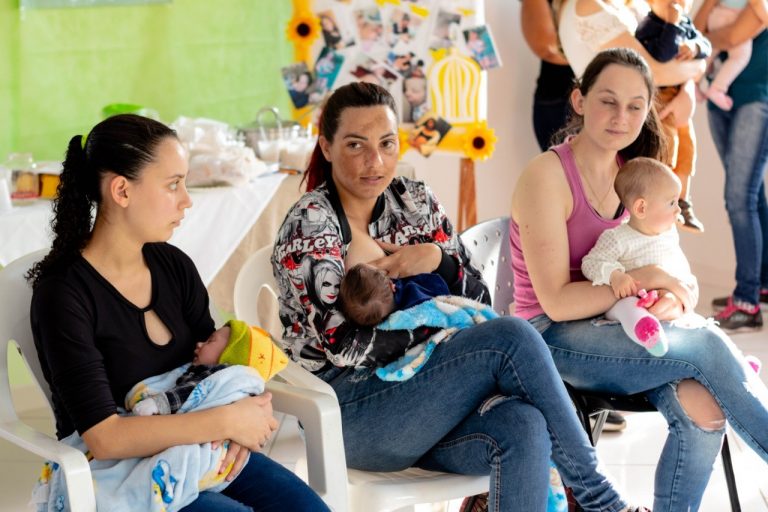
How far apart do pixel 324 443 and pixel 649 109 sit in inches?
43.6

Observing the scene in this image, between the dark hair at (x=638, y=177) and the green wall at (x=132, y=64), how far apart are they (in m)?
2.27

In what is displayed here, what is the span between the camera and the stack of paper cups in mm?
2740

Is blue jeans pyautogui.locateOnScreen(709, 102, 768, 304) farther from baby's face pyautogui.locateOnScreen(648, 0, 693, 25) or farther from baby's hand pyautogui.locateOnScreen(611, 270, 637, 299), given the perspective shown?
baby's hand pyautogui.locateOnScreen(611, 270, 637, 299)

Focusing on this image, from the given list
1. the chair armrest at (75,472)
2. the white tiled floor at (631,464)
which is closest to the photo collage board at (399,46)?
the white tiled floor at (631,464)

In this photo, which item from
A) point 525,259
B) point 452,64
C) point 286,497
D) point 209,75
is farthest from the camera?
point 209,75

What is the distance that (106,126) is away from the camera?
1.65 metres

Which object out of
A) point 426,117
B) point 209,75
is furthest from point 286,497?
point 209,75

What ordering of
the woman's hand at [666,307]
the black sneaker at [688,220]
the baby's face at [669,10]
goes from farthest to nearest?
the black sneaker at [688,220], the baby's face at [669,10], the woman's hand at [666,307]

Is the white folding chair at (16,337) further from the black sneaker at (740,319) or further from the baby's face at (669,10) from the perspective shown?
the black sneaker at (740,319)

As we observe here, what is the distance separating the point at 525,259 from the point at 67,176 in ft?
3.25

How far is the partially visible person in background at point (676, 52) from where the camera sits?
10.9 ft

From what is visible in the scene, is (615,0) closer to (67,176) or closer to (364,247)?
(364,247)

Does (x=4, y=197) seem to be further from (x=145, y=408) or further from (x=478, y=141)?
(x=478, y=141)

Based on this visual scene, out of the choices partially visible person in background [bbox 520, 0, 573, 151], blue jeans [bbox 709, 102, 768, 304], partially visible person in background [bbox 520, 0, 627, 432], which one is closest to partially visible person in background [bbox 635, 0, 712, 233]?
partially visible person in background [bbox 520, 0, 627, 432]
